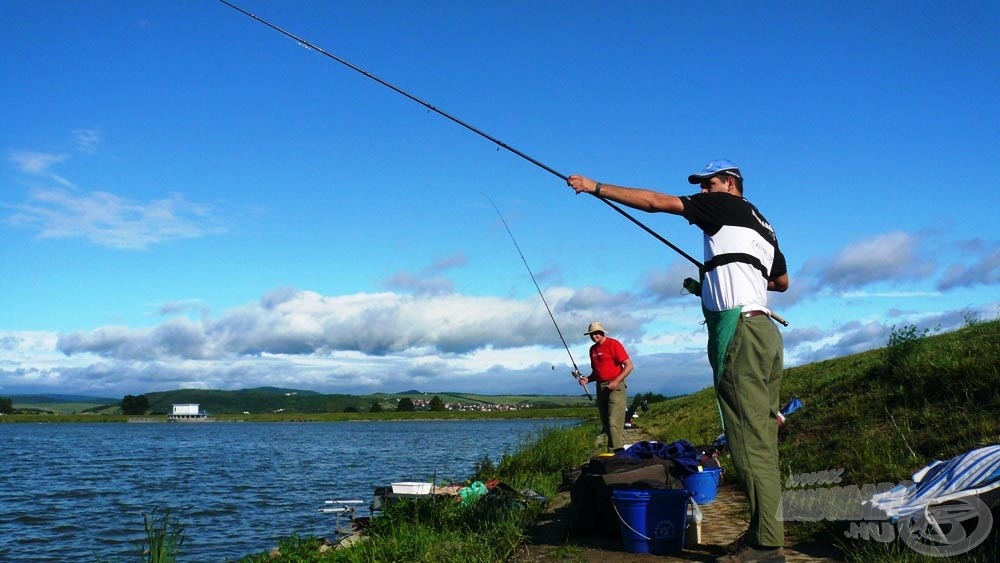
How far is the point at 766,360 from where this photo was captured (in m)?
4.81

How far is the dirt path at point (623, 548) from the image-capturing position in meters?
5.27

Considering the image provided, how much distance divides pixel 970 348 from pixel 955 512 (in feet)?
18.2

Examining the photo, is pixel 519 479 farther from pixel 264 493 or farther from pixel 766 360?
pixel 264 493

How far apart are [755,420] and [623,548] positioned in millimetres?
1588

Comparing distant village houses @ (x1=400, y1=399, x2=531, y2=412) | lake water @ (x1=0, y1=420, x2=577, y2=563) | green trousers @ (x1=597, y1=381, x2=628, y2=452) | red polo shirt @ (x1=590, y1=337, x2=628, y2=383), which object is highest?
distant village houses @ (x1=400, y1=399, x2=531, y2=412)

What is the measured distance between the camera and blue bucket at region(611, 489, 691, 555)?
5.33 metres

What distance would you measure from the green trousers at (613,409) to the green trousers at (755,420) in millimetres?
5563

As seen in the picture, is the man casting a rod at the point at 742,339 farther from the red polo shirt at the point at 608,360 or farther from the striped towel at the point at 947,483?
the red polo shirt at the point at 608,360

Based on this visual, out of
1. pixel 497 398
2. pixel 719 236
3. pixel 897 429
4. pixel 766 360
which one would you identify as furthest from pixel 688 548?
pixel 497 398

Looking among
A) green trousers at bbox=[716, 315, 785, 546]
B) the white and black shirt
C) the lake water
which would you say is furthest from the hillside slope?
the lake water

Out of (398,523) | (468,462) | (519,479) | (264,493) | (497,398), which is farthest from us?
(497,398)
